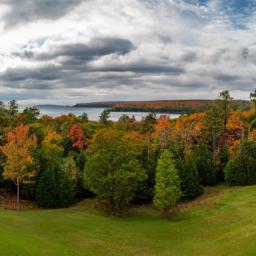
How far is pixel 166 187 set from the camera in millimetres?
51438

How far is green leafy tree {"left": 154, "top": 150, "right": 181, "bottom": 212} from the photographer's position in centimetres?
5069

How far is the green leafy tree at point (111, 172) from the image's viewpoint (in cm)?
5166

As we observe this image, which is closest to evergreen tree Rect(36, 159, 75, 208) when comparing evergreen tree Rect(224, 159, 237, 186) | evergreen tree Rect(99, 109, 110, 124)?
evergreen tree Rect(224, 159, 237, 186)

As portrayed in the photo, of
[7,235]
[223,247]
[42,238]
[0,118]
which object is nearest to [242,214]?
[223,247]

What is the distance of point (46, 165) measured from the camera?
201 feet

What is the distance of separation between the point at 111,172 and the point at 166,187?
286 inches

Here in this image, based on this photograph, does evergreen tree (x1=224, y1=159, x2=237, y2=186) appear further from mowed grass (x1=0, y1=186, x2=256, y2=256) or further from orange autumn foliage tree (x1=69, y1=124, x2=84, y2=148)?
orange autumn foliage tree (x1=69, y1=124, x2=84, y2=148)

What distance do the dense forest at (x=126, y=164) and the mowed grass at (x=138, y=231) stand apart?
335 centimetres

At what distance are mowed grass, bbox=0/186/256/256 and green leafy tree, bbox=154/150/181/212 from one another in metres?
2.03

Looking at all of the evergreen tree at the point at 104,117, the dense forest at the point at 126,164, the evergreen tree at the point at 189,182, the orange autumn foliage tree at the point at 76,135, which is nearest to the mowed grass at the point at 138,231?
the dense forest at the point at 126,164

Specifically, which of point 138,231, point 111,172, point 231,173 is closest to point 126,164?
point 111,172

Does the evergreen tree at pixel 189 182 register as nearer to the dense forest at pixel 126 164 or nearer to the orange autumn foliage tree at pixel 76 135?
the dense forest at pixel 126 164

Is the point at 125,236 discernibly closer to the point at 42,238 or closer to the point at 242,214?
the point at 42,238

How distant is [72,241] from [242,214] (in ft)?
67.0
